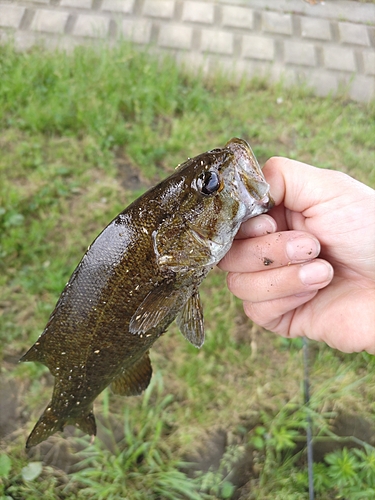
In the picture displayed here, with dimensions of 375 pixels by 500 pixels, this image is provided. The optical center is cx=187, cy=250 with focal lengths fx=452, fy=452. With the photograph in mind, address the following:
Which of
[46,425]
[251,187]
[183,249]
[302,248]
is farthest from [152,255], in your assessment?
[46,425]

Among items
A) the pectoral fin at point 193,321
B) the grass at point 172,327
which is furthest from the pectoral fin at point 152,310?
the grass at point 172,327

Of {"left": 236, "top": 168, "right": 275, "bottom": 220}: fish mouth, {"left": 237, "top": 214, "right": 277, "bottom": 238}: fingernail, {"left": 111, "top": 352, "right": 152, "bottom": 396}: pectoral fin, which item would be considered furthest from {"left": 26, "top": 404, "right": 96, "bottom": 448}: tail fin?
{"left": 236, "top": 168, "right": 275, "bottom": 220}: fish mouth

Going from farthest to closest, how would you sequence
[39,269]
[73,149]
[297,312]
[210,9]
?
[210,9] → [73,149] → [39,269] → [297,312]

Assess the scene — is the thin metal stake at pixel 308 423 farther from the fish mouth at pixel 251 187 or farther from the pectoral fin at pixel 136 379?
the fish mouth at pixel 251 187

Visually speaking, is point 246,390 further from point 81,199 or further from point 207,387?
point 81,199

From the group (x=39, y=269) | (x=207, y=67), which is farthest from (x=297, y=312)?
(x=207, y=67)

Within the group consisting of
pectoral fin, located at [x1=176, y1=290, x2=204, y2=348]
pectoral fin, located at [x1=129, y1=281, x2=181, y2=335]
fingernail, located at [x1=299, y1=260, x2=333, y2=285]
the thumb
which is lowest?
pectoral fin, located at [x1=176, y1=290, x2=204, y2=348]

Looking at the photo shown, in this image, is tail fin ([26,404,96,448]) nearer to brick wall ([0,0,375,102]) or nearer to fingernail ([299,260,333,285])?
fingernail ([299,260,333,285])
